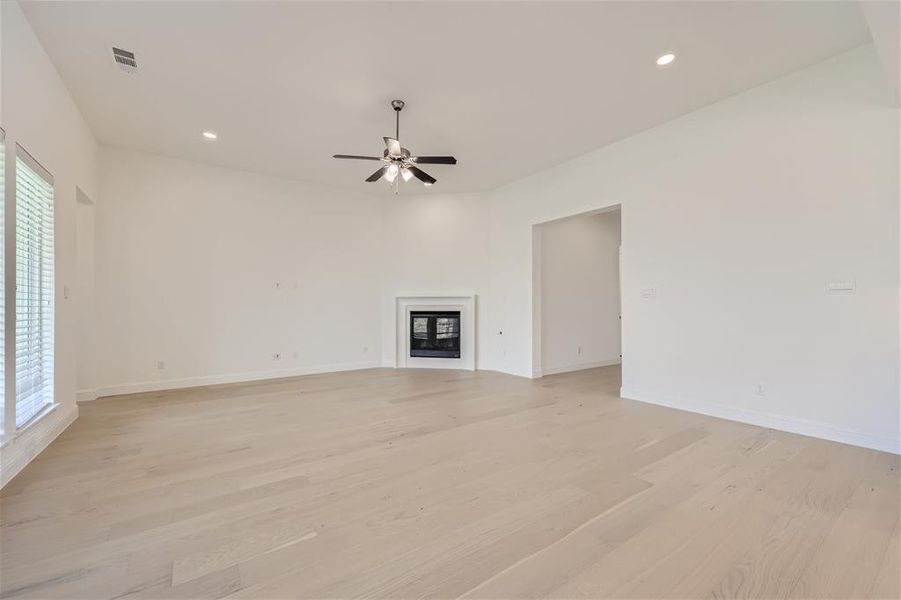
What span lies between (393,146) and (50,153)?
2822mm

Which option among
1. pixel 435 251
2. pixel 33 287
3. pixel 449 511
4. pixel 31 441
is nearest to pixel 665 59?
pixel 449 511

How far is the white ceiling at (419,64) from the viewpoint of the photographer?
2.44 meters

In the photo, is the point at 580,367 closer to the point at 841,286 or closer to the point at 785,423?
the point at 785,423

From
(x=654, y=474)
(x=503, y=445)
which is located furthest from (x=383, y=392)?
(x=654, y=474)

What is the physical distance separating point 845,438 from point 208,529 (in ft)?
14.8

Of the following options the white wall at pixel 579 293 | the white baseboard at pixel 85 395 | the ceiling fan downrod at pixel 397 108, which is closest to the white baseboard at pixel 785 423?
the white wall at pixel 579 293

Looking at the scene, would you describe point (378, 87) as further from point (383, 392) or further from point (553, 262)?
point (553, 262)

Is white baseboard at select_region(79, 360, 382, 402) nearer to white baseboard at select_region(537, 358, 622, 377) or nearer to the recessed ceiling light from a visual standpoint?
white baseboard at select_region(537, 358, 622, 377)

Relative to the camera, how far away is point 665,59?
2.90 m

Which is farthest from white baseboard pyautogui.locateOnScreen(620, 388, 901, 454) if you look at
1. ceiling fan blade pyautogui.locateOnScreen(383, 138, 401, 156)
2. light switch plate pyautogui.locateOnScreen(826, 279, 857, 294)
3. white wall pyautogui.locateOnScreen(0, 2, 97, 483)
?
white wall pyautogui.locateOnScreen(0, 2, 97, 483)

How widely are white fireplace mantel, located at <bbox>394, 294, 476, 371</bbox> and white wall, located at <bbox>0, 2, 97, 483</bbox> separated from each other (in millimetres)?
4059

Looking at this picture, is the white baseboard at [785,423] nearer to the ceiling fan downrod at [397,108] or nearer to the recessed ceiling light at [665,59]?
the recessed ceiling light at [665,59]

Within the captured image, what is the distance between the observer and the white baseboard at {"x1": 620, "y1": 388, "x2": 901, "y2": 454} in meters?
2.77

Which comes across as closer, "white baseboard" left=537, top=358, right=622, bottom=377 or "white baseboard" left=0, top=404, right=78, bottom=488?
"white baseboard" left=0, top=404, right=78, bottom=488
